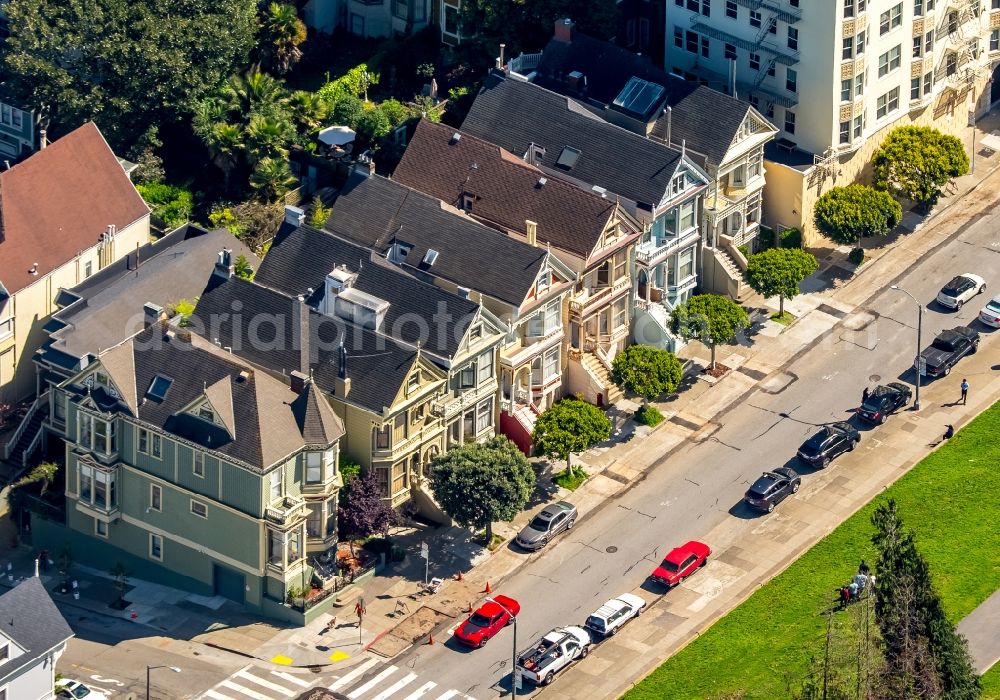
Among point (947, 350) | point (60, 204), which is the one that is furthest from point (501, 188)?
point (947, 350)

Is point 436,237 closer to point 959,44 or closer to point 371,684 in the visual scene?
point 371,684

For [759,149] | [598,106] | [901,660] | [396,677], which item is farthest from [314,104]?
[901,660]

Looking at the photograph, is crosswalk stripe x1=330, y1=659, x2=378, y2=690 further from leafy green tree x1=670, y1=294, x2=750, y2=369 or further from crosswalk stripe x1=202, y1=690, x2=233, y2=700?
leafy green tree x1=670, y1=294, x2=750, y2=369

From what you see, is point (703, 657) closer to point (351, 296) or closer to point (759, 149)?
point (351, 296)

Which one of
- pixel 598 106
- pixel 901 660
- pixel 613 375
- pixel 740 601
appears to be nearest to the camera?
pixel 901 660

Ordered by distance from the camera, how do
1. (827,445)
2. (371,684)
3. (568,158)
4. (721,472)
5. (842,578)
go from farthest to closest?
1. (568,158)
2. (827,445)
3. (721,472)
4. (842,578)
5. (371,684)

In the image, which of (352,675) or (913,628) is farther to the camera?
(352,675)
